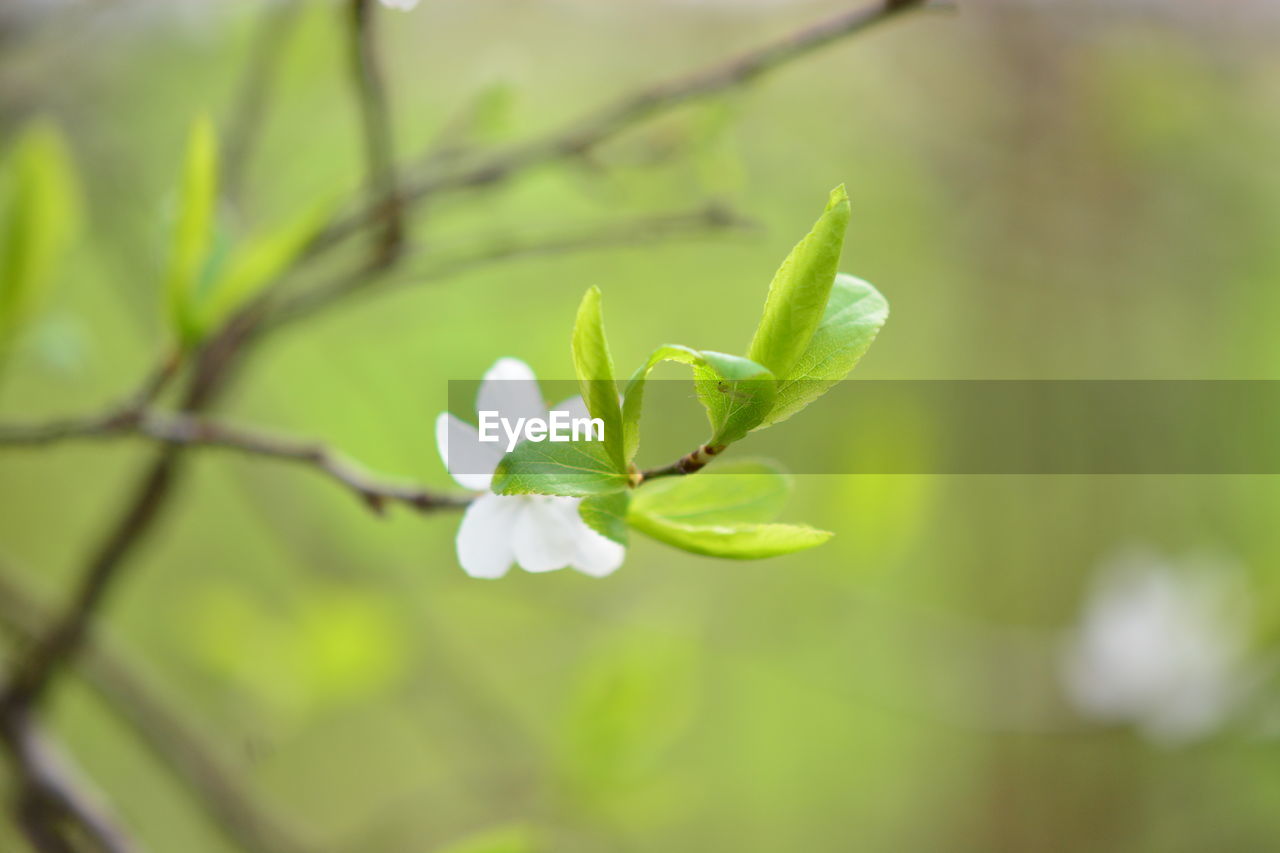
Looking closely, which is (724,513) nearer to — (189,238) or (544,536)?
(544,536)

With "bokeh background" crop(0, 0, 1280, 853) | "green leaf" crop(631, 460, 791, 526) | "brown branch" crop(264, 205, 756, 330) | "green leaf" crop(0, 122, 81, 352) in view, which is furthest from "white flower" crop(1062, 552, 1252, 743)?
"green leaf" crop(0, 122, 81, 352)

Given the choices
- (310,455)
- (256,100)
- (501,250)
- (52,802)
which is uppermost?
(256,100)

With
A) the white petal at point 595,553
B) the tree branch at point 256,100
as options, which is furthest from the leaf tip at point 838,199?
the tree branch at point 256,100

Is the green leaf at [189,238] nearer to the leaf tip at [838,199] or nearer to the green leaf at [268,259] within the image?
the green leaf at [268,259]

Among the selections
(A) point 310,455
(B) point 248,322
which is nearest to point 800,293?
(A) point 310,455

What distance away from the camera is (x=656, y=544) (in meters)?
1.40

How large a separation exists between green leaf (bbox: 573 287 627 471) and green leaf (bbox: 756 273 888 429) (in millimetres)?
35

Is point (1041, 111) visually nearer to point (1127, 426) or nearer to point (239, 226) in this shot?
point (1127, 426)

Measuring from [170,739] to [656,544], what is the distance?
32.4 inches

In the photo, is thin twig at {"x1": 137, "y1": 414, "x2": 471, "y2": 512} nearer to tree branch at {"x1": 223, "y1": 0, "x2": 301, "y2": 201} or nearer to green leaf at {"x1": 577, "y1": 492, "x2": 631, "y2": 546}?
green leaf at {"x1": 577, "y1": 492, "x2": 631, "y2": 546}

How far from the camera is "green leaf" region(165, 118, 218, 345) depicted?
339 mm

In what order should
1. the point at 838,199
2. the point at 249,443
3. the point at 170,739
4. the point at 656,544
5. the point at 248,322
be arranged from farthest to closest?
the point at 656,544, the point at 170,739, the point at 248,322, the point at 249,443, the point at 838,199

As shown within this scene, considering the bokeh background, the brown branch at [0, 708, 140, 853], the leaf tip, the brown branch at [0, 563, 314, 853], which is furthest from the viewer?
the bokeh background

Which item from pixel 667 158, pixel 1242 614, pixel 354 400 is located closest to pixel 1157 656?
pixel 1242 614
